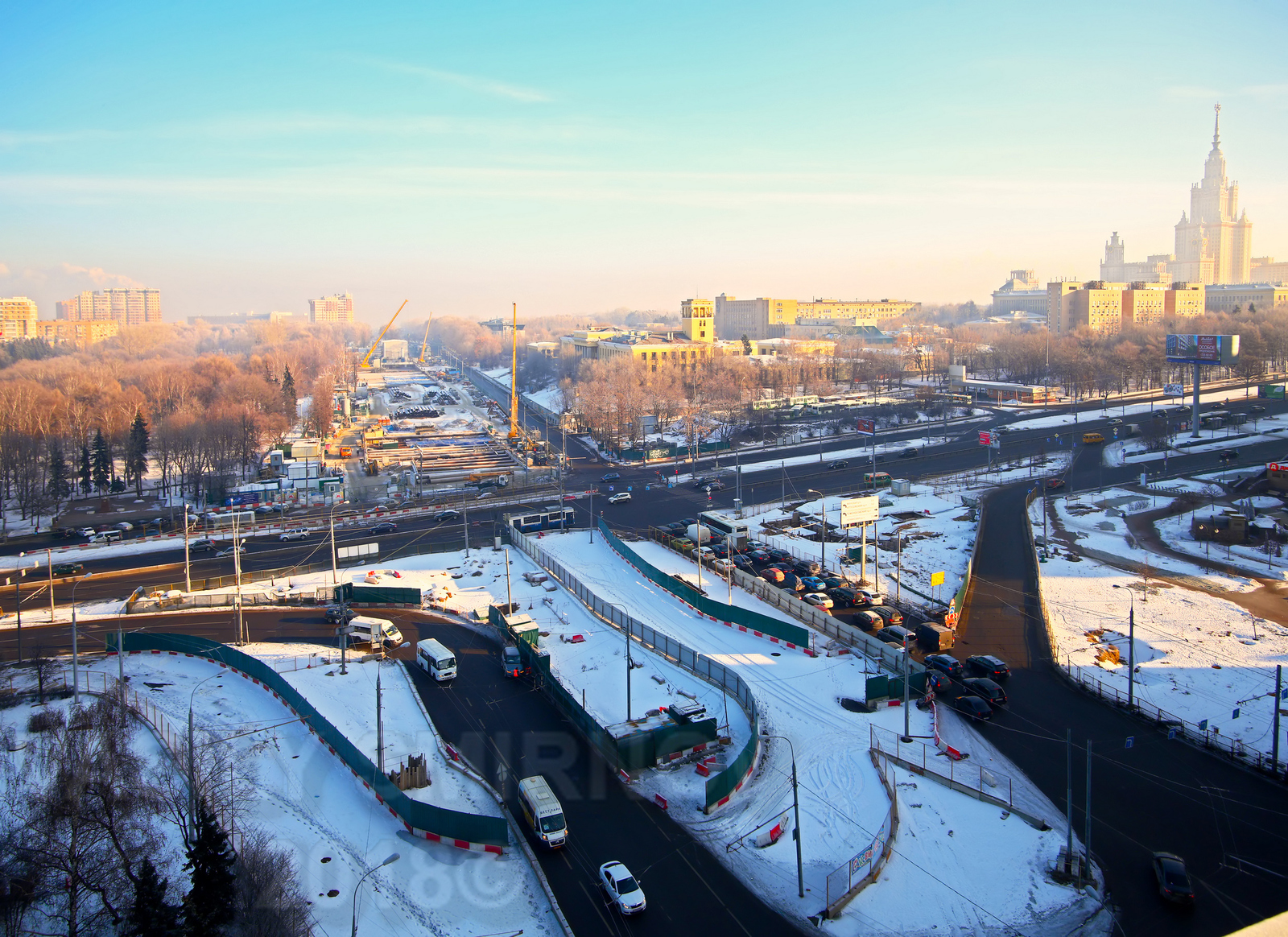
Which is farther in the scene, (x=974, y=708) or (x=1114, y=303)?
(x=1114, y=303)

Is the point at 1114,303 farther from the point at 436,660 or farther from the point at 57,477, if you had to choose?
the point at 436,660

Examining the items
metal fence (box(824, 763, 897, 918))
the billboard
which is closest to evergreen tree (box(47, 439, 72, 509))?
metal fence (box(824, 763, 897, 918))

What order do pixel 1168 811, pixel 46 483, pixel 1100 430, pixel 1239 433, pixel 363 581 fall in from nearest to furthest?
1. pixel 1168 811
2. pixel 363 581
3. pixel 46 483
4. pixel 1239 433
5. pixel 1100 430

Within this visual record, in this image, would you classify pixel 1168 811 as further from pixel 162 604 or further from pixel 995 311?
pixel 995 311

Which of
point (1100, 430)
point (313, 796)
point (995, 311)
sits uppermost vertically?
point (995, 311)

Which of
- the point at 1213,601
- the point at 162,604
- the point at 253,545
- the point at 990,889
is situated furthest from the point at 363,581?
the point at 1213,601

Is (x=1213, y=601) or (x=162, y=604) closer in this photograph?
(x=1213, y=601)

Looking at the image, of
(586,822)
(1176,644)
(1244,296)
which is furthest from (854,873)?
(1244,296)
